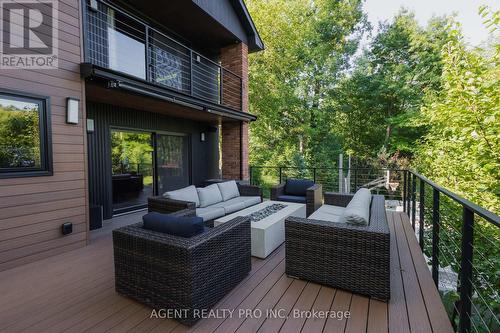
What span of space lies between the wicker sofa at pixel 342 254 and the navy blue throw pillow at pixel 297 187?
2.64 meters

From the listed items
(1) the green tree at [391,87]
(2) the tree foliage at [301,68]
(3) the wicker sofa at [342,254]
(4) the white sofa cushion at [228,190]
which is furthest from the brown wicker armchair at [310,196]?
(1) the green tree at [391,87]

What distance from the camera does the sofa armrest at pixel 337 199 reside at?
406 centimetres

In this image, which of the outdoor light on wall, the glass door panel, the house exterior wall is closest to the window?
the house exterior wall

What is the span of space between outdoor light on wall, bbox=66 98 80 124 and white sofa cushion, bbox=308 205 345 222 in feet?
11.3

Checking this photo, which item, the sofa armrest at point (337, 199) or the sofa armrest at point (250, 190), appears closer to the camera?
the sofa armrest at point (337, 199)

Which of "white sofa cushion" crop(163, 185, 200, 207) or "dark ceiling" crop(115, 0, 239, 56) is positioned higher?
"dark ceiling" crop(115, 0, 239, 56)

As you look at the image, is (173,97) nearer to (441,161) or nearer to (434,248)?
(434,248)

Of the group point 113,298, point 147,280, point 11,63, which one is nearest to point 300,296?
point 147,280

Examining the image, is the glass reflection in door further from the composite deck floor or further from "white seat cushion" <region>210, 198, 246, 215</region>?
the composite deck floor

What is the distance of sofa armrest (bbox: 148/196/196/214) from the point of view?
342 cm

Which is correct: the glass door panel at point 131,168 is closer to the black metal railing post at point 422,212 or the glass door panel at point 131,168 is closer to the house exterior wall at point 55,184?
the house exterior wall at point 55,184

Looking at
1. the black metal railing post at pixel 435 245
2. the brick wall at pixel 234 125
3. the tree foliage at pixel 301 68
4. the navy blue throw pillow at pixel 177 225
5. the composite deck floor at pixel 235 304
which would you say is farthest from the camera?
the tree foliage at pixel 301 68

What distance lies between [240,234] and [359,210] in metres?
1.18

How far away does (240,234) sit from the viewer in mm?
2412
